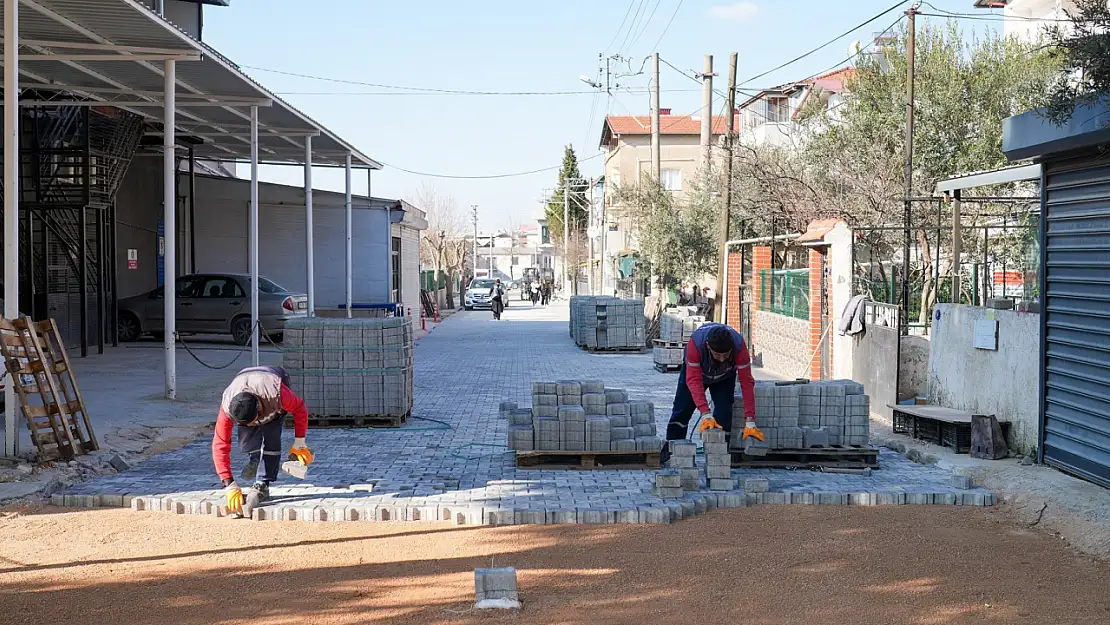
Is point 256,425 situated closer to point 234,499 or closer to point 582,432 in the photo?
point 234,499

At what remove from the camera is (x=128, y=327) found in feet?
82.5

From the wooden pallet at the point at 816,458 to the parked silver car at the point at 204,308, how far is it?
1623 cm

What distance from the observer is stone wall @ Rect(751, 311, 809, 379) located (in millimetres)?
18209

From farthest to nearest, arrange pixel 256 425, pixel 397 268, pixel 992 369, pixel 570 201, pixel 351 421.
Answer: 1. pixel 570 201
2. pixel 397 268
3. pixel 351 421
4. pixel 992 369
5. pixel 256 425

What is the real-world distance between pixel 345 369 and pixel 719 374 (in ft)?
16.2

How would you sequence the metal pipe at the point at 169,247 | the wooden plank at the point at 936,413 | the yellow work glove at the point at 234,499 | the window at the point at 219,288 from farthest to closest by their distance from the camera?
1. the window at the point at 219,288
2. the metal pipe at the point at 169,247
3. the wooden plank at the point at 936,413
4. the yellow work glove at the point at 234,499

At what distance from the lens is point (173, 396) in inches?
575

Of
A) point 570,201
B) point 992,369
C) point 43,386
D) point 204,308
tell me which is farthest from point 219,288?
point 570,201

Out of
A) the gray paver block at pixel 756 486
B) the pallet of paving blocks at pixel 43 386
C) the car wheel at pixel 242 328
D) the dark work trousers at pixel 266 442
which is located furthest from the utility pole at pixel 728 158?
the dark work trousers at pixel 266 442

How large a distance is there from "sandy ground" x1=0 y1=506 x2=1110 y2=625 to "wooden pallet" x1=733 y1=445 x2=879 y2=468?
4.81ft

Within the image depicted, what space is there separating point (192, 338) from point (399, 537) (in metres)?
A: 19.9

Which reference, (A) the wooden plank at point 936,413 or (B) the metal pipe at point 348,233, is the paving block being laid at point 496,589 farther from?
(B) the metal pipe at point 348,233

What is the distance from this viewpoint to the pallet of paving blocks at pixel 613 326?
2667 cm

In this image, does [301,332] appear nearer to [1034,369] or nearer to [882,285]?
[1034,369]
